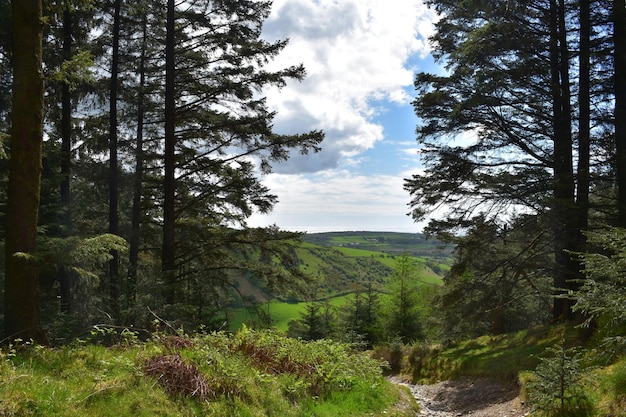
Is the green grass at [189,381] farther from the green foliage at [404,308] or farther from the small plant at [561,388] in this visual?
the green foliage at [404,308]

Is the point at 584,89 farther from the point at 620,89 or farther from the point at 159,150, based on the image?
the point at 159,150

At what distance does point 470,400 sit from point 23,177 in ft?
36.1

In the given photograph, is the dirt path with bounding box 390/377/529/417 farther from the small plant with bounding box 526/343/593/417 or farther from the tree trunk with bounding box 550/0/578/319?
the tree trunk with bounding box 550/0/578/319

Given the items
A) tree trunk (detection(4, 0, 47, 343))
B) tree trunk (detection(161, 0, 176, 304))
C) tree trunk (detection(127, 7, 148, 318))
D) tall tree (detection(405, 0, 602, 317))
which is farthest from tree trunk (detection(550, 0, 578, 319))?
tree trunk (detection(127, 7, 148, 318))

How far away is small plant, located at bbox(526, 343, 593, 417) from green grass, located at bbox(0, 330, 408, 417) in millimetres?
2841

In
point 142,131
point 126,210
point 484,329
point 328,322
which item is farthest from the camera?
point 328,322

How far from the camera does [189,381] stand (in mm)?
5312

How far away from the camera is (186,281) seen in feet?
41.9

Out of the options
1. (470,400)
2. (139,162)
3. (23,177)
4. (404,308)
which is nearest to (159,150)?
(139,162)

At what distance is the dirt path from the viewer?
8.53 metres

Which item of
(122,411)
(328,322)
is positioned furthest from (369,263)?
(122,411)

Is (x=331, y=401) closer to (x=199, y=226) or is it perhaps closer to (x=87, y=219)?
(x=199, y=226)

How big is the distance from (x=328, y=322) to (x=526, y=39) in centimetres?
2858

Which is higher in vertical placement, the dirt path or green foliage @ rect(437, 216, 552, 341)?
green foliage @ rect(437, 216, 552, 341)
